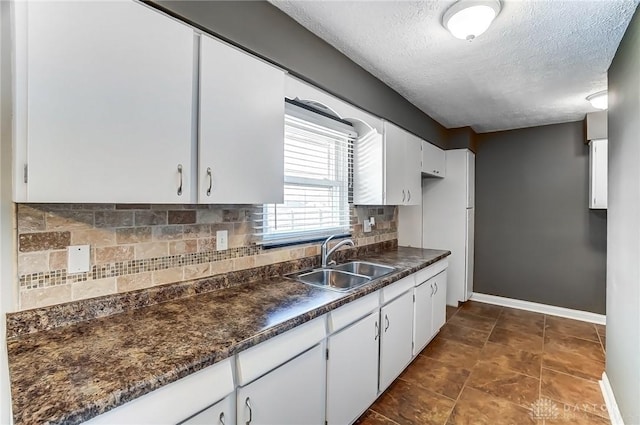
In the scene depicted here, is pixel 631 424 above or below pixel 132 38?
below

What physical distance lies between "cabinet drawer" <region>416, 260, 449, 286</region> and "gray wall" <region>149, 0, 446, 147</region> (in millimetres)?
1380

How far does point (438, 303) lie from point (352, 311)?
5.43ft

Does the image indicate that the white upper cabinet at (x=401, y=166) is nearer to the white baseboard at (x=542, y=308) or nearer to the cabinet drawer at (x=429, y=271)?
the cabinet drawer at (x=429, y=271)

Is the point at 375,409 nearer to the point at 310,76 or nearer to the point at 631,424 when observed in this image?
the point at 631,424

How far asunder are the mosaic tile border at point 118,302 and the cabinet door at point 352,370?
0.64 m

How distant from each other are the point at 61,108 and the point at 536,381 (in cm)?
333

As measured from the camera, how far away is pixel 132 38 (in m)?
1.11

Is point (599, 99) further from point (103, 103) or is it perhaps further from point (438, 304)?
point (103, 103)

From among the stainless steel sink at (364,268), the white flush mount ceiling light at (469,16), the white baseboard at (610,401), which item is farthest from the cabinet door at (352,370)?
the white flush mount ceiling light at (469,16)

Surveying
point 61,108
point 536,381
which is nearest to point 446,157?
point 536,381

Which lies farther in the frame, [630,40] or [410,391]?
[410,391]

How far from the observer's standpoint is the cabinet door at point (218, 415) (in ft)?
3.30

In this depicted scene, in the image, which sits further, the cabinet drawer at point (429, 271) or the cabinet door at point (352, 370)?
the cabinet drawer at point (429, 271)

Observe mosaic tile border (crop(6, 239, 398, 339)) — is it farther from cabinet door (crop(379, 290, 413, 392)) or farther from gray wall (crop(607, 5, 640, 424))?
gray wall (crop(607, 5, 640, 424))
